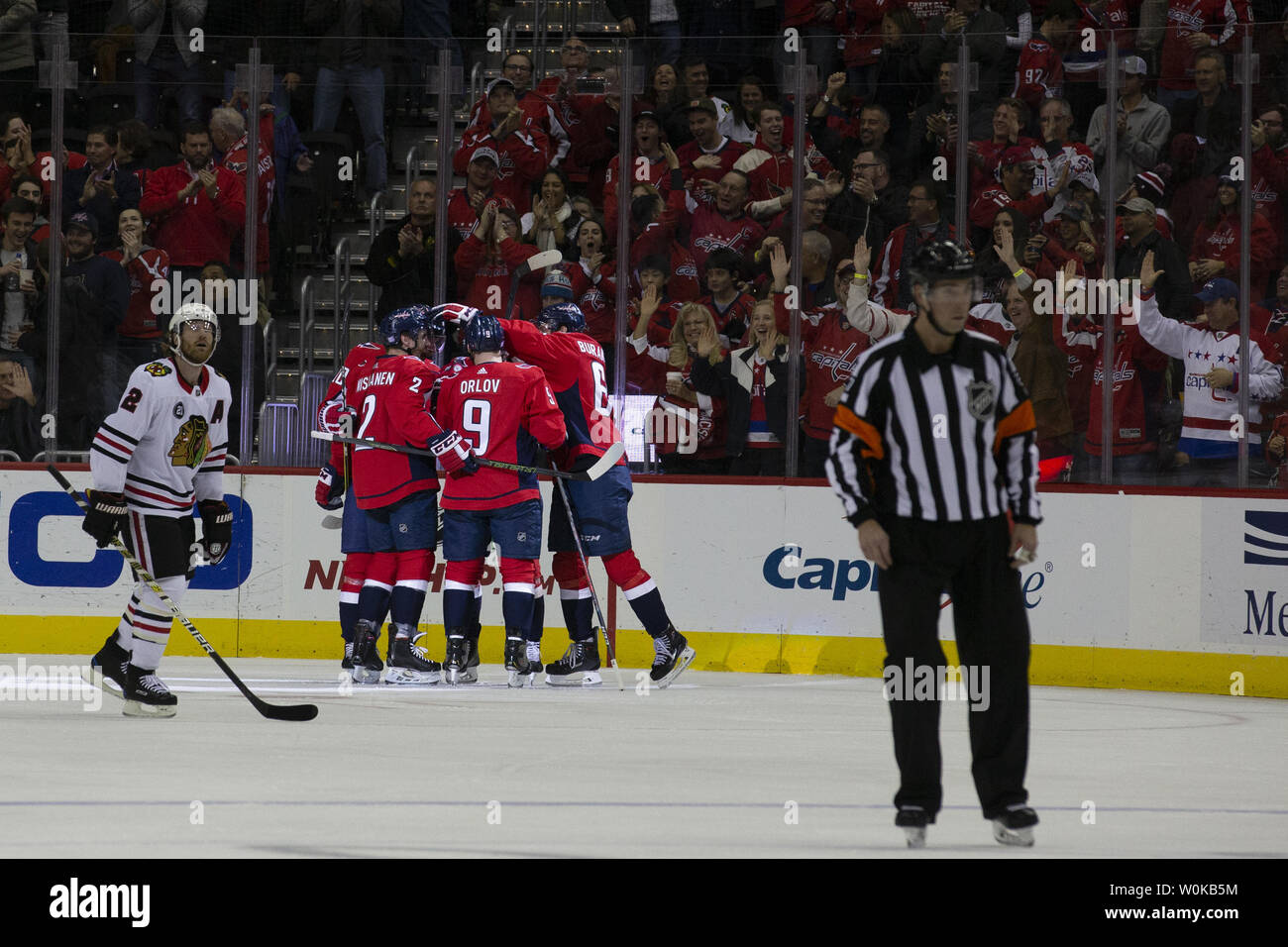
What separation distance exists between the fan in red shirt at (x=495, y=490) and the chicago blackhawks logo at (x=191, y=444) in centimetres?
169

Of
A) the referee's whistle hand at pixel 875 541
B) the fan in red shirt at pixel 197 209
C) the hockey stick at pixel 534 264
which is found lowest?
the referee's whistle hand at pixel 875 541

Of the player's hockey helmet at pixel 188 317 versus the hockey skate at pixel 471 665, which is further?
the hockey skate at pixel 471 665

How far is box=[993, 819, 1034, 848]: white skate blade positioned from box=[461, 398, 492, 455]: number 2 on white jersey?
4.63 meters

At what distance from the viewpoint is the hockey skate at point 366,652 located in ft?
30.8

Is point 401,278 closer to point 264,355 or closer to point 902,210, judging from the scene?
point 264,355

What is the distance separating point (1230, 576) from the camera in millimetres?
9484

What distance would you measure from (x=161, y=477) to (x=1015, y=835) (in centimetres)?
399

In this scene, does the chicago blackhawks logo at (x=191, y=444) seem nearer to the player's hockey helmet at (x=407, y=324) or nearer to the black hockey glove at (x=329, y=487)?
the player's hockey helmet at (x=407, y=324)

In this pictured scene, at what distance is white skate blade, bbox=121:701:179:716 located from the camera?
7688mm

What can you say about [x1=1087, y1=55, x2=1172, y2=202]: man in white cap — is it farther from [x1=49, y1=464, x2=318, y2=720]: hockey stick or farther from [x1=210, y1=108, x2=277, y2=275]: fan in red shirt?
[x1=49, y1=464, x2=318, y2=720]: hockey stick

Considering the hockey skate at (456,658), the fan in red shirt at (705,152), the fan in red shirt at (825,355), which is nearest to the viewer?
the hockey skate at (456,658)

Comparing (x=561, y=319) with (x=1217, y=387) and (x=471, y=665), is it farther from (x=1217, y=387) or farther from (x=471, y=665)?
(x=1217, y=387)

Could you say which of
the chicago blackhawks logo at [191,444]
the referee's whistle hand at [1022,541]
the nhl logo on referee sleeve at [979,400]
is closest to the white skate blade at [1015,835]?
the referee's whistle hand at [1022,541]
